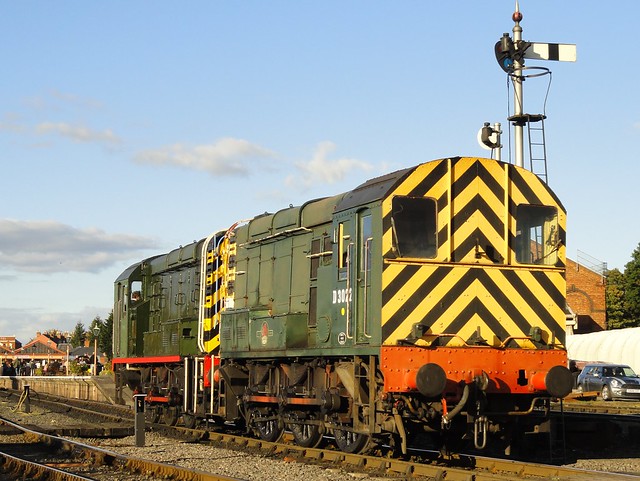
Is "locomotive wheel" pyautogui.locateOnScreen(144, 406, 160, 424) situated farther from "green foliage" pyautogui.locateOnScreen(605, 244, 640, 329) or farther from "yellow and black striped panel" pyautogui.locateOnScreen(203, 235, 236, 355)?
"green foliage" pyautogui.locateOnScreen(605, 244, 640, 329)

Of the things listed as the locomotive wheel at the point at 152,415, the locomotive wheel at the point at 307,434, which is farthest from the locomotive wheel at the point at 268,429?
the locomotive wheel at the point at 152,415

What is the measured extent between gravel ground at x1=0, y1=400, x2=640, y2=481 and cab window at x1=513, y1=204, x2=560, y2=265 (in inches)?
121

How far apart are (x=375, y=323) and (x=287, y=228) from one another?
175 inches

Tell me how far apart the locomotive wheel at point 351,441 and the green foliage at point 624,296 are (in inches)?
2232

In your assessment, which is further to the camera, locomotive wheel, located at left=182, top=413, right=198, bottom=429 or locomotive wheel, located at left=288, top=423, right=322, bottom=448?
locomotive wheel, located at left=182, top=413, right=198, bottom=429

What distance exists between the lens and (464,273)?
40.4ft

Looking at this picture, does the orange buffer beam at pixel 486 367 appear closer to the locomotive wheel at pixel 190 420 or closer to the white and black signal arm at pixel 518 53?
the white and black signal arm at pixel 518 53

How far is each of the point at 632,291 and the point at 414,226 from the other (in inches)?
2374

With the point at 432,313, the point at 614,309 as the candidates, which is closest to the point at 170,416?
the point at 432,313

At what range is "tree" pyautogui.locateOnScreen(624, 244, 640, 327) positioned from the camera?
6806 cm

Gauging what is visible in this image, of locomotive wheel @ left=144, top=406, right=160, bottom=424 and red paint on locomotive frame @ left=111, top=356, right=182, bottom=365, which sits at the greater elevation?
red paint on locomotive frame @ left=111, top=356, right=182, bottom=365

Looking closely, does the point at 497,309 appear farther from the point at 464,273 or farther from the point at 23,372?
the point at 23,372

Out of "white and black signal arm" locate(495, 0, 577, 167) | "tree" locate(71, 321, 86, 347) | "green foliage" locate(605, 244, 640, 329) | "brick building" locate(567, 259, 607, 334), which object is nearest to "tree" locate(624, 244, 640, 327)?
"green foliage" locate(605, 244, 640, 329)

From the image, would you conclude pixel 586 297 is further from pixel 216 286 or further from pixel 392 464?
pixel 392 464
